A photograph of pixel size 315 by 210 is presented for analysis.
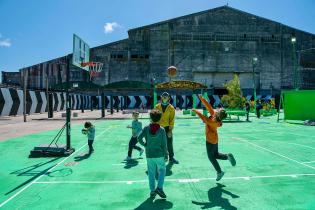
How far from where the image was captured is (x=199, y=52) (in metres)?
58.6

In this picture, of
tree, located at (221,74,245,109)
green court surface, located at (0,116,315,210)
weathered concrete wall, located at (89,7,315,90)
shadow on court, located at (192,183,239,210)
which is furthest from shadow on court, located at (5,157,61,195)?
weathered concrete wall, located at (89,7,315,90)

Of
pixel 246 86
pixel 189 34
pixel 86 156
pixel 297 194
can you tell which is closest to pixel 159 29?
pixel 189 34

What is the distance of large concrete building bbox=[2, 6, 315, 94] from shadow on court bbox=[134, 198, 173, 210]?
170ft

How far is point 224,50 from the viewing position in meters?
59.0

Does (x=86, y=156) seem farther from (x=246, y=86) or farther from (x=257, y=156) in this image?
(x=246, y=86)

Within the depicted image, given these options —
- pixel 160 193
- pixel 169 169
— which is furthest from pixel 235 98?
pixel 160 193

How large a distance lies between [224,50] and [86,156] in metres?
51.6

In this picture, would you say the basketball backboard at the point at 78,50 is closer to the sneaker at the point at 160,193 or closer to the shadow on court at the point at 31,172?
the shadow on court at the point at 31,172

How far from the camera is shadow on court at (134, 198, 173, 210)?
602 cm

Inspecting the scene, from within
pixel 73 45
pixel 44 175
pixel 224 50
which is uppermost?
pixel 224 50

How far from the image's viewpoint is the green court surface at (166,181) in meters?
6.29

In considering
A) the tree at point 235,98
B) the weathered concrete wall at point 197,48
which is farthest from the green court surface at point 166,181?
the weathered concrete wall at point 197,48

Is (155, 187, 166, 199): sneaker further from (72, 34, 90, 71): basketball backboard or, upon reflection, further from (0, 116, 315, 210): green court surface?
(72, 34, 90, 71): basketball backboard

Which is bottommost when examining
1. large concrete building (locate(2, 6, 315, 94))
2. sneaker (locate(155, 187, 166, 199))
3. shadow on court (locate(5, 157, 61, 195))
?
shadow on court (locate(5, 157, 61, 195))
